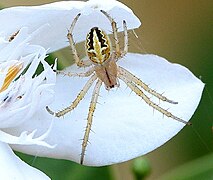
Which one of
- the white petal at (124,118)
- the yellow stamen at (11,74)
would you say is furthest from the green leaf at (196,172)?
the yellow stamen at (11,74)

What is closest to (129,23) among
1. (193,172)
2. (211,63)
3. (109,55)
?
(109,55)

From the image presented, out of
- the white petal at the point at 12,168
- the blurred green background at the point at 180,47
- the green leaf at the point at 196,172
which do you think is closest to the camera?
the white petal at the point at 12,168

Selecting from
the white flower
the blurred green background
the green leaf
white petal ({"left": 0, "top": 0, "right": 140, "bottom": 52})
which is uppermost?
white petal ({"left": 0, "top": 0, "right": 140, "bottom": 52})

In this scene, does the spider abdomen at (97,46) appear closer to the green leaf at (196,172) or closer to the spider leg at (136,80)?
the spider leg at (136,80)

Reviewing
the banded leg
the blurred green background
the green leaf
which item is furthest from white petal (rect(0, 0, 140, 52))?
the blurred green background

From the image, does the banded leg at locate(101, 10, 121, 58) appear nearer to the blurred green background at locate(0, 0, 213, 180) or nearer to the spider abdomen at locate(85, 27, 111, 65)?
the spider abdomen at locate(85, 27, 111, 65)
